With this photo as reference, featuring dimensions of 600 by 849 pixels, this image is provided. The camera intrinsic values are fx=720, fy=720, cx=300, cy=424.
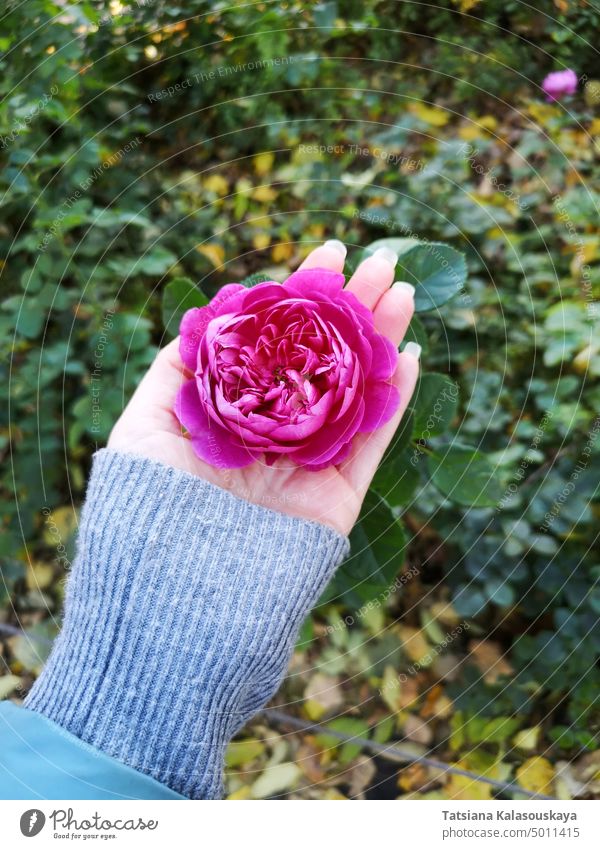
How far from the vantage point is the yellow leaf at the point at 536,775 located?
74cm

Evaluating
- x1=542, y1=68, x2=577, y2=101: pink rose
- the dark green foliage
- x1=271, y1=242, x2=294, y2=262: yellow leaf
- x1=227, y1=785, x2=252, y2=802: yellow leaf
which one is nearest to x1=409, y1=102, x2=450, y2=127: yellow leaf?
the dark green foliage

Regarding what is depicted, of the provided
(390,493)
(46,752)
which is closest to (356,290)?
(390,493)

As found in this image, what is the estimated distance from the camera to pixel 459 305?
816 mm

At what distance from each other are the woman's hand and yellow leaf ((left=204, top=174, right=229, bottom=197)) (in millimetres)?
298

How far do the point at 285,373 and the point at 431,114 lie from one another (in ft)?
1.70

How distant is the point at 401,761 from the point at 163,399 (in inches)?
19.3

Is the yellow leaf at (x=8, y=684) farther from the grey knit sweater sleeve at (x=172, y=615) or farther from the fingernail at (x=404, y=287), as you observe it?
the fingernail at (x=404, y=287)

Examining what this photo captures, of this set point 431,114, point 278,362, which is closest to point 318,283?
point 278,362

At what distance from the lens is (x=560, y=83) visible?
0.80 m

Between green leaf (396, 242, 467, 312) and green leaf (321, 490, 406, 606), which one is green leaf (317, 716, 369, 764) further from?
green leaf (396, 242, 467, 312)

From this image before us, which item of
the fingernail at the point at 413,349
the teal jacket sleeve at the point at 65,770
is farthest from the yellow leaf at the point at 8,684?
the fingernail at the point at 413,349

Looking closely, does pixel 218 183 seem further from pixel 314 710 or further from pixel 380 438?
pixel 314 710

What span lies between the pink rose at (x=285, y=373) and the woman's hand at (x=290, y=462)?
0.04 meters

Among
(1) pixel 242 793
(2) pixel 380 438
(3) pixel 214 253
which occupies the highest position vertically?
(3) pixel 214 253
